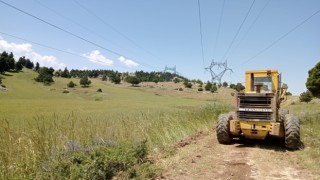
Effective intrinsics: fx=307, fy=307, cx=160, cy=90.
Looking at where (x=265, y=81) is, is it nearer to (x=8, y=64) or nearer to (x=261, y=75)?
(x=261, y=75)

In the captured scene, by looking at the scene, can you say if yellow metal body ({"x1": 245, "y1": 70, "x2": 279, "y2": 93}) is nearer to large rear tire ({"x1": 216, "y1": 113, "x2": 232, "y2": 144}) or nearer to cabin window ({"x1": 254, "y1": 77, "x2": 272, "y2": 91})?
cabin window ({"x1": 254, "y1": 77, "x2": 272, "y2": 91})

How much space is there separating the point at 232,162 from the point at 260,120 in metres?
2.63

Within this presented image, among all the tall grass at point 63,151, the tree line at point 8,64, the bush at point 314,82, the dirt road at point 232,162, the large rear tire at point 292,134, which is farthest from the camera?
the tree line at point 8,64

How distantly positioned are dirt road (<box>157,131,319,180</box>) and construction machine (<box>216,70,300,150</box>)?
42 cm

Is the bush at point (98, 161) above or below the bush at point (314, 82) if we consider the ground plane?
below

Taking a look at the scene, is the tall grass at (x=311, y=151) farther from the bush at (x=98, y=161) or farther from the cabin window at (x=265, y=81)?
the bush at (x=98, y=161)

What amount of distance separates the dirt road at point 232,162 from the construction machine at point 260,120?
0.42 m

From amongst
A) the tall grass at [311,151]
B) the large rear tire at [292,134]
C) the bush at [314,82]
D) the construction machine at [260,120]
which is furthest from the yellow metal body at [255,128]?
the bush at [314,82]

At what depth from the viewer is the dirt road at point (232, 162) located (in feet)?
23.2

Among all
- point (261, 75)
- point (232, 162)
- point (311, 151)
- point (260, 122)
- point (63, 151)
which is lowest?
point (232, 162)

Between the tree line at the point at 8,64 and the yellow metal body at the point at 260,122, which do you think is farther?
the tree line at the point at 8,64

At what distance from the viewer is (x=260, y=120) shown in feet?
34.1

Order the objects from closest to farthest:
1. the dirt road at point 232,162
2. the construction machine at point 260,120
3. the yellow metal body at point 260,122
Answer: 1. the dirt road at point 232,162
2. the construction machine at point 260,120
3. the yellow metal body at point 260,122

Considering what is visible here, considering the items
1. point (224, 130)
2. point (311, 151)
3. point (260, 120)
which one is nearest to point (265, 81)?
point (260, 120)
